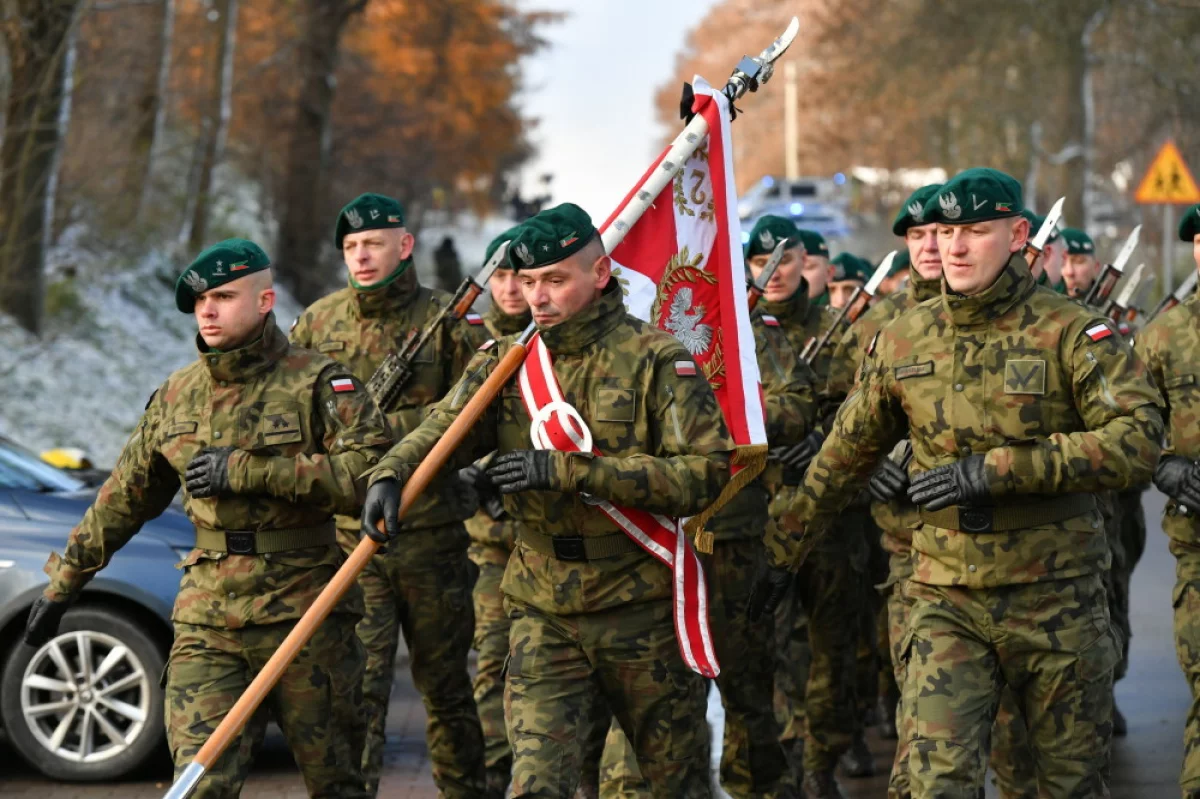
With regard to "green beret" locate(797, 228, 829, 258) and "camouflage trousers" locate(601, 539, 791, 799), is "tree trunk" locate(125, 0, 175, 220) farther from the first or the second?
"camouflage trousers" locate(601, 539, 791, 799)

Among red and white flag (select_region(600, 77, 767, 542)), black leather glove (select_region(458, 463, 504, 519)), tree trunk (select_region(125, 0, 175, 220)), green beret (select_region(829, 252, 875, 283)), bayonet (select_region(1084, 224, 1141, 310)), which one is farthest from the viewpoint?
tree trunk (select_region(125, 0, 175, 220))

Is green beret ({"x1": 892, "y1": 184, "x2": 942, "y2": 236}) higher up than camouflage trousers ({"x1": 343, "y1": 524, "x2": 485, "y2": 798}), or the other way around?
green beret ({"x1": 892, "y1": 184, "x2": 942, "y2": 236})

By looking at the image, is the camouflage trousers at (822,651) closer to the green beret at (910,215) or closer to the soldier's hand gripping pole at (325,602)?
the green beret at (910,215)

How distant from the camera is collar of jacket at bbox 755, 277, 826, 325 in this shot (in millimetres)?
9141

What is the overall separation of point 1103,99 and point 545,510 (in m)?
48.7

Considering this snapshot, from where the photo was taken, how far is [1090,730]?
18.6ft

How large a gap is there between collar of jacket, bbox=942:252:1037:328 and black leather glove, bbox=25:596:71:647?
3.02 m

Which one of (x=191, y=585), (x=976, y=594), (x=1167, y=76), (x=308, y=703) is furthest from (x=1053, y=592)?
(x=1167, y=76)

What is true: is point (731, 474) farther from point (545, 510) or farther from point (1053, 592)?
point (1053, 592)

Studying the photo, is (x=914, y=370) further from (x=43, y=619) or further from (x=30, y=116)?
(x=30, y=116)

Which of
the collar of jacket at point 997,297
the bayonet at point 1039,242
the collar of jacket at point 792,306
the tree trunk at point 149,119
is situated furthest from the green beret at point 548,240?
the tree trunk at point 149,119

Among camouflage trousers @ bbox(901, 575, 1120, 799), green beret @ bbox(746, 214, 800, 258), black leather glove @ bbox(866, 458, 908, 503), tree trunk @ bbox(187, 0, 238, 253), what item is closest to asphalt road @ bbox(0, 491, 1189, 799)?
black leather glove @ bbox(866, 458, 908, 503)

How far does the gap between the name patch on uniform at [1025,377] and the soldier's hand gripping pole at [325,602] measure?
1.46 m

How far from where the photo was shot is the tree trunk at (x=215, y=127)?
27.6m
